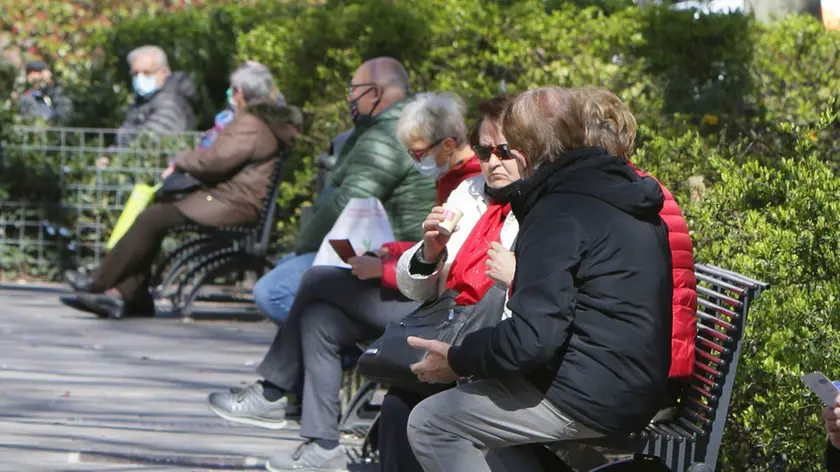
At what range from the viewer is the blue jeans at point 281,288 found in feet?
22.9

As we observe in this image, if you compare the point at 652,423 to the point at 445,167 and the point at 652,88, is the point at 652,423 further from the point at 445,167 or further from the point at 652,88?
the point at 652,88

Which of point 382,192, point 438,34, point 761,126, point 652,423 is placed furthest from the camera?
point 438,34

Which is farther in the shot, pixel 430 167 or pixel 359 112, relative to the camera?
pixel 359 112

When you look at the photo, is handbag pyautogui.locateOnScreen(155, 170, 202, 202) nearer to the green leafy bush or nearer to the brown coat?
the brown coat

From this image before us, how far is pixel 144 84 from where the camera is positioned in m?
12.7

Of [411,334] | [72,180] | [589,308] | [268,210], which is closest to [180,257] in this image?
[268,210]

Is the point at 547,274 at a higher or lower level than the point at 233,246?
higher

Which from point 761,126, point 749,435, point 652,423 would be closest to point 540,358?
point 652,423

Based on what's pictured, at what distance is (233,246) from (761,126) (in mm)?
3879

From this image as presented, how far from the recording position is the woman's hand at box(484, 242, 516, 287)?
158 inches

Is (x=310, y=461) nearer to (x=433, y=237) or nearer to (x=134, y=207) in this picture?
(x=433, y=237)

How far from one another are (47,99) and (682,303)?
10.5 metres

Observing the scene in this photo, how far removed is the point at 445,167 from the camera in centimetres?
588

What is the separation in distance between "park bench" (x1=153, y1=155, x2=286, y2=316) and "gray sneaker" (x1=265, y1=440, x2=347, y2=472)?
13.9 ft
